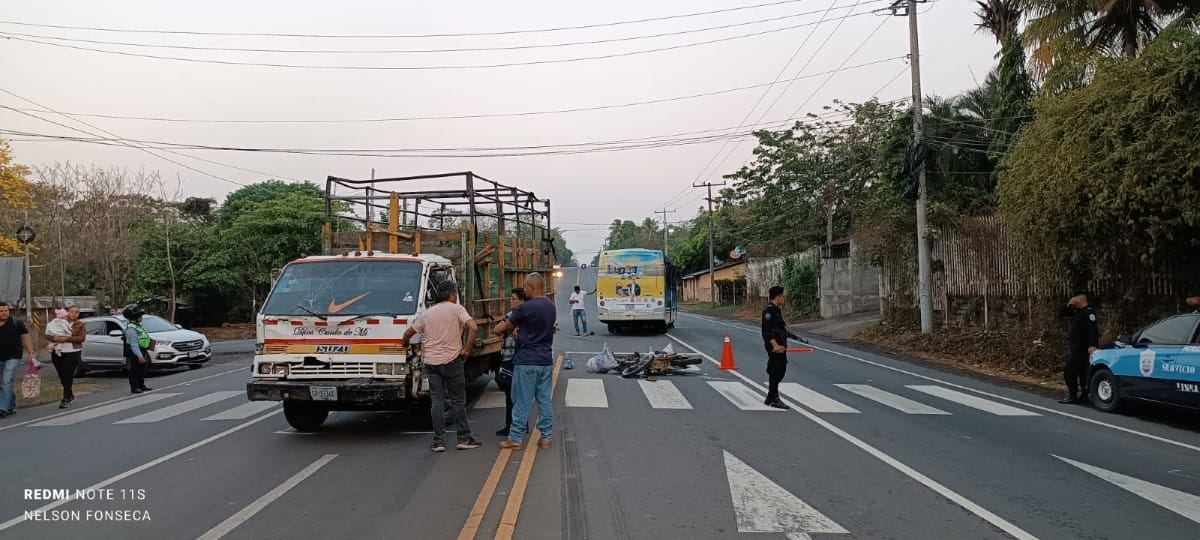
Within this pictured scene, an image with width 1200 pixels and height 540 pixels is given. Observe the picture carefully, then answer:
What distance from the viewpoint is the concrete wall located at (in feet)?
109

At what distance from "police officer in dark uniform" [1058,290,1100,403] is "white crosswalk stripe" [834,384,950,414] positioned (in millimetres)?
2494

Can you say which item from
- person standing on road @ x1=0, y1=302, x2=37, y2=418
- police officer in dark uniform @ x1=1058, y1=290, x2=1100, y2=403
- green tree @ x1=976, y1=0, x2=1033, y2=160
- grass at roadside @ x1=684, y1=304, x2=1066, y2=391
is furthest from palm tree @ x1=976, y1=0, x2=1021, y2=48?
person standing on road @ x1=0, y1=302, x2=37, y2=418

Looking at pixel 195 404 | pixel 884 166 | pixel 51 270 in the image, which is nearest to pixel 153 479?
pixel 195 404

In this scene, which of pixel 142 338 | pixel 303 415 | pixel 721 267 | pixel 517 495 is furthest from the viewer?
pixel 721 267

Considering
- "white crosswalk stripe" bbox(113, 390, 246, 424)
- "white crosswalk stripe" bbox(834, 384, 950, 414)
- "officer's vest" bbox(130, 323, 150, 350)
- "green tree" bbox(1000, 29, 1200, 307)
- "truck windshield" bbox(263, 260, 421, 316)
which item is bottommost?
"white crosswalk stripe" bbox(834, 384, 950, 414)

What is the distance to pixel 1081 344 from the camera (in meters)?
11.3

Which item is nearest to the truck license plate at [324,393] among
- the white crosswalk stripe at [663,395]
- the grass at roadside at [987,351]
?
the white crosswalk stripe at [663,395]

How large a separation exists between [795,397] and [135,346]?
11866 millimetres

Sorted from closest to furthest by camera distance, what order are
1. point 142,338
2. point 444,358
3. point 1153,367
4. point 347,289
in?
point 444,358 < point 347,289 < point 1153,367 < point 142,338

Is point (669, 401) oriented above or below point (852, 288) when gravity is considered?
below

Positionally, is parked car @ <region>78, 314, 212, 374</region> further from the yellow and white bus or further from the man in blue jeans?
the man in blue jeans

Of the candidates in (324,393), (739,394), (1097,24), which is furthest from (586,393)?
(1097,24)

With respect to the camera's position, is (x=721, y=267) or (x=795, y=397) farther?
(x=721, y=267)

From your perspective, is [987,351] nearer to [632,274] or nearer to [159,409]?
[632,274]
